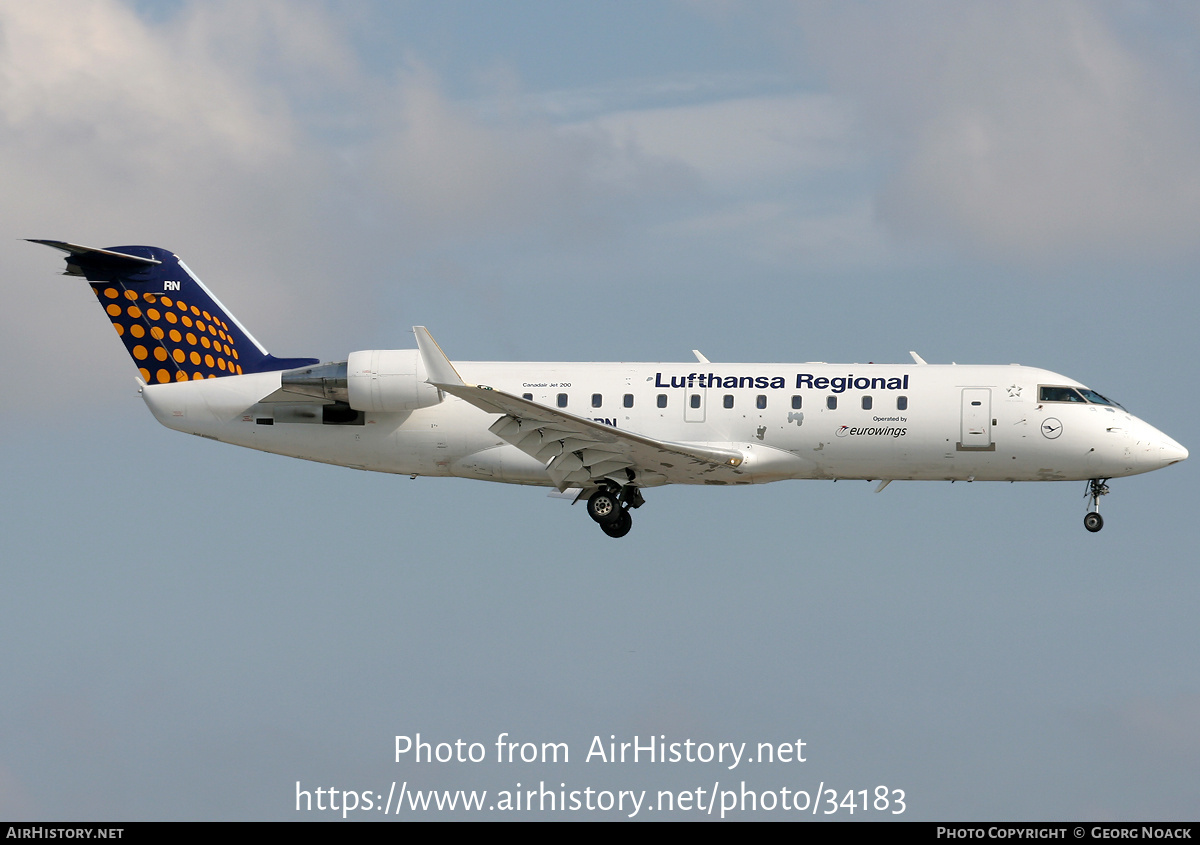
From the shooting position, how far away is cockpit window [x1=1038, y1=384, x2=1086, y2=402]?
1265 inches

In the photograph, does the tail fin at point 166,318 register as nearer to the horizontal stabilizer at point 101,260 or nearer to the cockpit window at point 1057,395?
the horizontal stabilizer at point 101,260

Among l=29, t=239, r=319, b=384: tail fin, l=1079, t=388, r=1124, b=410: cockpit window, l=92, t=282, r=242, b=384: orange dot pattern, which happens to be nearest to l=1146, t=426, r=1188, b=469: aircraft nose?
l=1079, t=388, r=1124, b=410: cockpit window

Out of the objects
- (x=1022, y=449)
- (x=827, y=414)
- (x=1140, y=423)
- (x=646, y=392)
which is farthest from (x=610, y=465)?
(x=1140, y=423)

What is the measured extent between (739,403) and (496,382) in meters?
5.82

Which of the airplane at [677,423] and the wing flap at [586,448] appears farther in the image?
the airplane at [677,423]

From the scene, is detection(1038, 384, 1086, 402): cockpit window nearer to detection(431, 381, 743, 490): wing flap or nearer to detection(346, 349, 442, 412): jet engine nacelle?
detection(431, 381, 743, 490): wing flap

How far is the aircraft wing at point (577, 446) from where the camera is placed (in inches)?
1148

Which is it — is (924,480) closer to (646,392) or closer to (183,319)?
(646,392)

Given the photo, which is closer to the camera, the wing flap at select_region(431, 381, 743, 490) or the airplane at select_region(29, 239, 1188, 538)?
the wing flap at select_region(431, 381, 743, 490)

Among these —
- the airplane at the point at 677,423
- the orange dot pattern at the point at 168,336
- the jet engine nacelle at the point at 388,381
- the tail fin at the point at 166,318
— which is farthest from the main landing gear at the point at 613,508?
the orange dot pattern at the point at 168,336

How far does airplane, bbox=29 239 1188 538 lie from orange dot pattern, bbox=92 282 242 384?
453 millimetres

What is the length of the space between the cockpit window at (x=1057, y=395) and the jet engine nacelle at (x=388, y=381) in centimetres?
1415

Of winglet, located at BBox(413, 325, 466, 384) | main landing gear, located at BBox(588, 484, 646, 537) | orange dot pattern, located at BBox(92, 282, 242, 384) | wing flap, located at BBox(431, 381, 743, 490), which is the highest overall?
orange dot pattern, located at BBox(92, 282, 242, 384)

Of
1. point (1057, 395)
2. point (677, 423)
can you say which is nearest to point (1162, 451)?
point (1057, 395)
